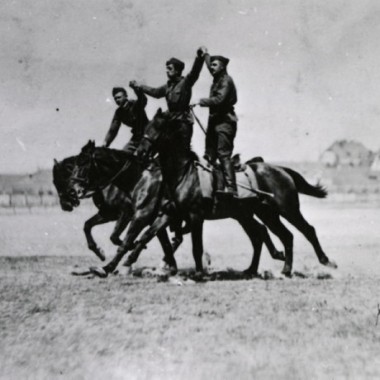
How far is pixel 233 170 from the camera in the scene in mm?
9445

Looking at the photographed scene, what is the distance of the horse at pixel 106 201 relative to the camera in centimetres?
1009

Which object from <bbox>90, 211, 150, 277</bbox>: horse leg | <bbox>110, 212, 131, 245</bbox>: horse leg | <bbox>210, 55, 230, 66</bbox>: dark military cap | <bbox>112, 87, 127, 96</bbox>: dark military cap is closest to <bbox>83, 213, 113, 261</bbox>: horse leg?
<bbox>110, 212, 131, 245</bbox>: horse leg

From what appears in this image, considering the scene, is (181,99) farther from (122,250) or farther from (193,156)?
(122,250)

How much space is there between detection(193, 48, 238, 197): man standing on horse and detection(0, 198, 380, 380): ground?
159 cm

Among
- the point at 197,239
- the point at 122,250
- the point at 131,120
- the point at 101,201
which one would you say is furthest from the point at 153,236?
the point at 131,120

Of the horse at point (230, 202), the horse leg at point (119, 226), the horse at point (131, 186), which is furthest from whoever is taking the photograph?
the horse leg at point (119, 226)

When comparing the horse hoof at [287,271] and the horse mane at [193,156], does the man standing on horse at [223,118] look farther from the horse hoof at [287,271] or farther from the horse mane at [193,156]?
the horse hoof at [287,271]

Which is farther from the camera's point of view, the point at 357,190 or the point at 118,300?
the point at 357,190

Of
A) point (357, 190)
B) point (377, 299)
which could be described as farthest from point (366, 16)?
point (357, 190)

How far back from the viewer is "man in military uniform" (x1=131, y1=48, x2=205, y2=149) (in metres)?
9.07

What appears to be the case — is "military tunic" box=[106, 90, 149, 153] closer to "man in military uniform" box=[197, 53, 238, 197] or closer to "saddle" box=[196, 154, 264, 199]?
"man in military uniform" box=[197, 53, 238, 197]

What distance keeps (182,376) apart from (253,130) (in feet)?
20.6

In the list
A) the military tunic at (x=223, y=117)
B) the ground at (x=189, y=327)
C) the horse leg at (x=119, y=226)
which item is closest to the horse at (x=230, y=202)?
the military tunic at (x=223, y=117)

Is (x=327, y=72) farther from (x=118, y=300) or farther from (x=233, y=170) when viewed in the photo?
(x=118, y=300)
